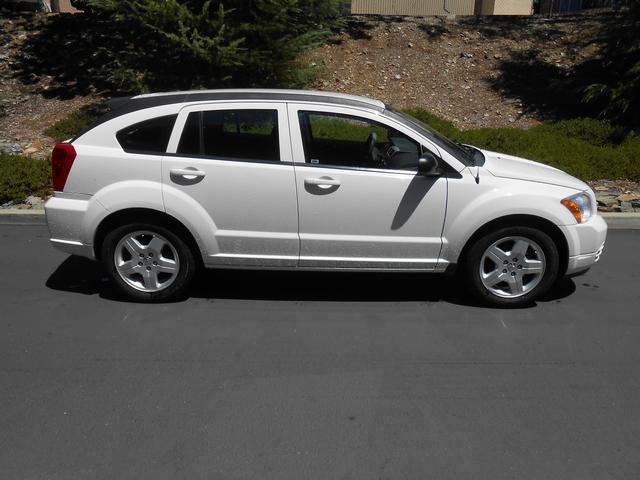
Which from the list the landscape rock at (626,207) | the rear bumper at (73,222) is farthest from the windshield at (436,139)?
the landscape rock at (626,207)

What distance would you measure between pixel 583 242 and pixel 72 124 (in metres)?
10.00

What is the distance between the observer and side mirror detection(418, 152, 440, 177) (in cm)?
505

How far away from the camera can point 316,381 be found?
13.9ft

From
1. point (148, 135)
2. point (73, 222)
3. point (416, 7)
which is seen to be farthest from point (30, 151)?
point (416, 7)

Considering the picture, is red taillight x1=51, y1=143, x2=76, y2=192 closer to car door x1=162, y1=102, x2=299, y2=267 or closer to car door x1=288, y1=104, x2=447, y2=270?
car door x1=162, y1=102, x2=299, y2=267

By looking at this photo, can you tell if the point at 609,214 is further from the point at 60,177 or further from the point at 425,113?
the point at 60,177

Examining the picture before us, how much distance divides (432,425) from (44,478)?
2065 millimetres

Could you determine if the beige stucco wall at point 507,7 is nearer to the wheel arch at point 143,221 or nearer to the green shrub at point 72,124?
the green shrub at point 72,124

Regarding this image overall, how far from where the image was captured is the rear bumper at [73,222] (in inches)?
208

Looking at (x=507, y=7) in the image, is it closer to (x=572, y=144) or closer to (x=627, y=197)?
(x=572, y=144)

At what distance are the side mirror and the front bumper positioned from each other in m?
1.14

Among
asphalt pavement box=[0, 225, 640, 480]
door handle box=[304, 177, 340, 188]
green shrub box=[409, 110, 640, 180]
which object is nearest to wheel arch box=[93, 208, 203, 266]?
asphalt pavement box=[0, 225, 640, 480]

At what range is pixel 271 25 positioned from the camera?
1104 centimetres

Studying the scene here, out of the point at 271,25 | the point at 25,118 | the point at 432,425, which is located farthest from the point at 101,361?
the point at 25,118
